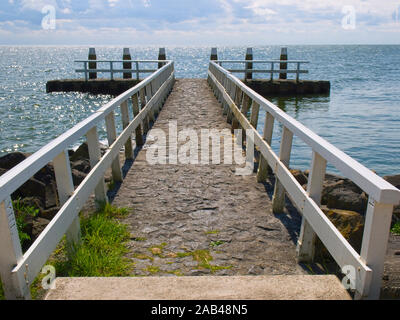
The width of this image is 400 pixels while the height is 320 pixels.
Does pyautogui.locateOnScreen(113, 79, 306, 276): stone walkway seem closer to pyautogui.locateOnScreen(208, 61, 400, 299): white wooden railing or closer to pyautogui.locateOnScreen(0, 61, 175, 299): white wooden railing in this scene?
pyautogui.locateOnScreen(208, 61, 400, 299): white wooden railing

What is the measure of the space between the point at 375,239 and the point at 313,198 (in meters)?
1.20

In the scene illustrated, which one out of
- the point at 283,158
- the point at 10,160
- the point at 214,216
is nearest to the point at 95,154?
the point at 214,216

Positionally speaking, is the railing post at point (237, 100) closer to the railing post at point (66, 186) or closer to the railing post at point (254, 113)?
the railing post at point (254, 113)

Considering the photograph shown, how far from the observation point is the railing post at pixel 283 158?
4.62 m

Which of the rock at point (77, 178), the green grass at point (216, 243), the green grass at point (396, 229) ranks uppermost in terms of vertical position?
the green grass at point (216, 243)

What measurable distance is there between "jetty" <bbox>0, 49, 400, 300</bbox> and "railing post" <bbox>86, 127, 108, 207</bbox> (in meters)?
0.01

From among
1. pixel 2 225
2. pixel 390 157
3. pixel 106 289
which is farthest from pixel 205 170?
pixel 390 157

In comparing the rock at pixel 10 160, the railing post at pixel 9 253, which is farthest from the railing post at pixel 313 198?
the rock at pixel 10 160

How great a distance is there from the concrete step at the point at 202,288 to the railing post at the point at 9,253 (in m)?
0.34

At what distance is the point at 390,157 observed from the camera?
1689cm

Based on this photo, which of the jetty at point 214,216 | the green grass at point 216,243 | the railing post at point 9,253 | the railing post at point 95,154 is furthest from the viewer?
the railing post at point 95,154

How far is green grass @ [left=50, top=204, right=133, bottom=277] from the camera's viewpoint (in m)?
3.62

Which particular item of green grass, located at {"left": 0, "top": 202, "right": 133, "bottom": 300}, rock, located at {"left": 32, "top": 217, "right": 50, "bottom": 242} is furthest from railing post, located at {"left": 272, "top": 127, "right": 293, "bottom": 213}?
rock, located at {"left": 32, "top": 217, "right": 50, "bottom": 242}

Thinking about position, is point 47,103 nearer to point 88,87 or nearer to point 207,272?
point 88,87
